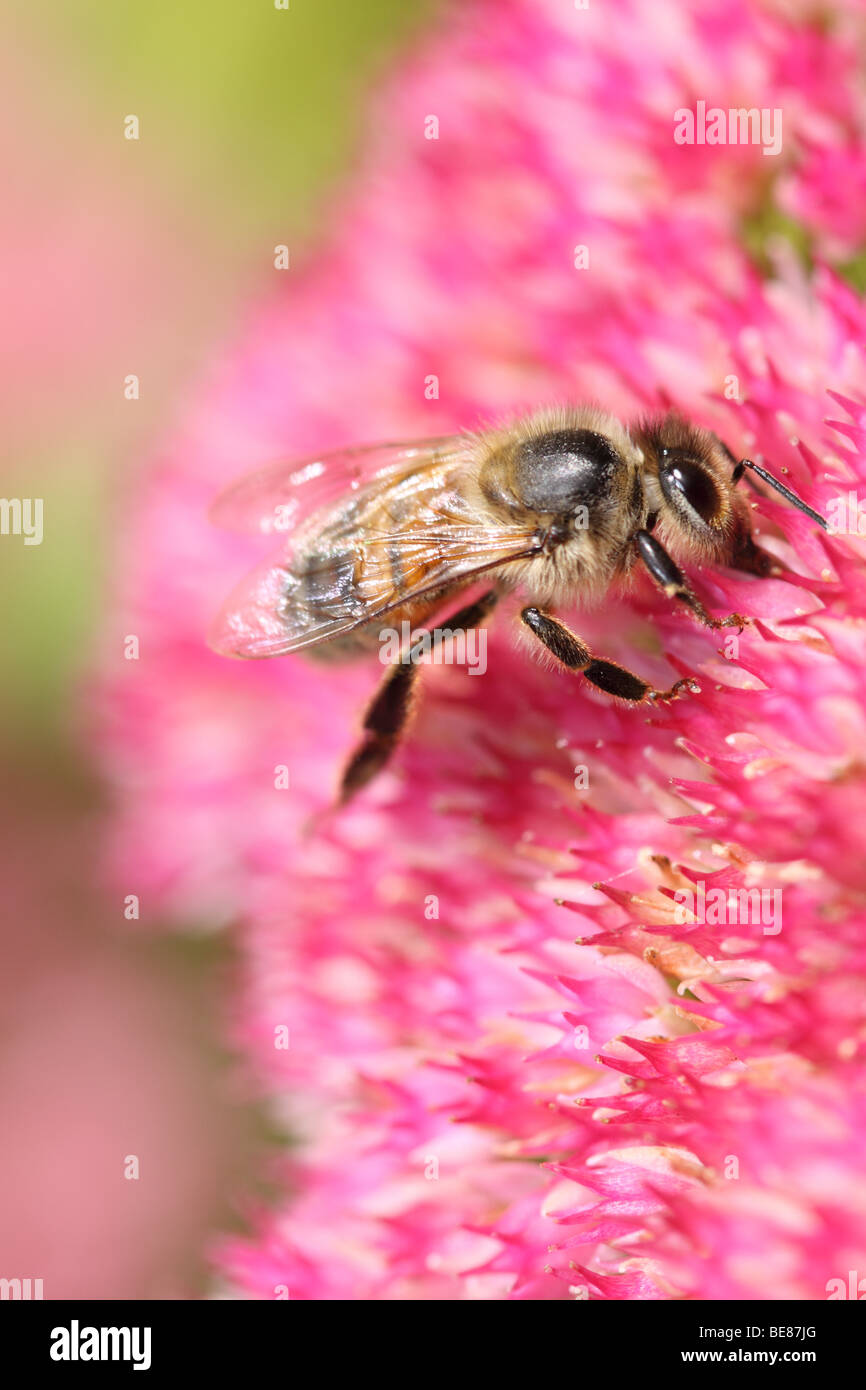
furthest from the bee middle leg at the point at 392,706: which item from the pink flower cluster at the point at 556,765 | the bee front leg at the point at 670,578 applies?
the bee front leg at the point at 670,578

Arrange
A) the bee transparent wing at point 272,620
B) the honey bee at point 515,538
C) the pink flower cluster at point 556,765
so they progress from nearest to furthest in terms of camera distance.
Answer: the pink flower cluster at point 556,765, the honey bee at point 515,538, the bee transparent wing at point 272,620

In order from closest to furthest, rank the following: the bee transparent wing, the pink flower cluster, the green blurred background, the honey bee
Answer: the pink flower cluster, the honey bee, the bee transparent wing, the green blurred background

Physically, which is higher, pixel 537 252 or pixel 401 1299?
pixel 537 252

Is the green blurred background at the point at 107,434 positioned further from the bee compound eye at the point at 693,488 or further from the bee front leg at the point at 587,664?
the bee compound eye at the point at 693,488

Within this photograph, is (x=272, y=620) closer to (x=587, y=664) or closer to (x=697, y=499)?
(x=587, y=664)

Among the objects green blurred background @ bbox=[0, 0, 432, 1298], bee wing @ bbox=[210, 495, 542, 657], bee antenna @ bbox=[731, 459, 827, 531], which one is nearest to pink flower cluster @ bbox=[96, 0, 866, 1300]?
bee antenna @ bbox=[731, 459, 827, 531]

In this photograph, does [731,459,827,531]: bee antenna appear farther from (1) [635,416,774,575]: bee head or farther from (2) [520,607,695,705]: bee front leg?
(2) [520,607,695,705]: bee front leg
